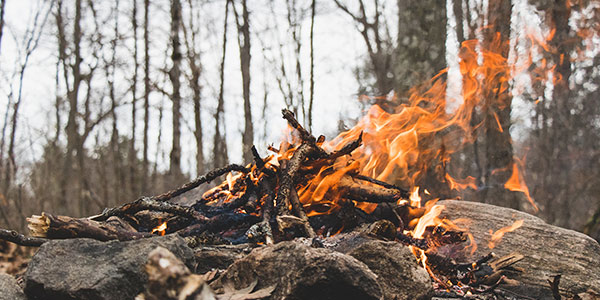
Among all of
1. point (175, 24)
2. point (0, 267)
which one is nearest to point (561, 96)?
point (175, 24)

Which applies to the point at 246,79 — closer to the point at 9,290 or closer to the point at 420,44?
the point at 420,44

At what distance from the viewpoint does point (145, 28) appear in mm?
12297

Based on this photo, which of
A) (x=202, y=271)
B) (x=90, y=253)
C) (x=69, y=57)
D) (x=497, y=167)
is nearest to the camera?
(x=90, y=253)

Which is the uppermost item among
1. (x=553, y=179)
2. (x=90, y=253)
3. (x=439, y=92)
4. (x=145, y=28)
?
(x=145, y=28)

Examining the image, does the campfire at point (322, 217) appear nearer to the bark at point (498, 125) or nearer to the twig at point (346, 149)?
the twig at point (346, 149)

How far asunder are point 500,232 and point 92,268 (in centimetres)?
333

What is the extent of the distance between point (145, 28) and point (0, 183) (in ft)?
20.3

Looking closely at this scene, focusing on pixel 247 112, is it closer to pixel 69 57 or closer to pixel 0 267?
pixel 0 267

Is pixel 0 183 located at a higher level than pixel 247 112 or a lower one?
lower

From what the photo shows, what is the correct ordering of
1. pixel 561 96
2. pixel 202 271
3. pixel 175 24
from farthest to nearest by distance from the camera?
pixel 561 96 < pixel 175 24 < pixel 202 271

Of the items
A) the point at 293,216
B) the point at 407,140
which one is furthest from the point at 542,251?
the point at 293,216

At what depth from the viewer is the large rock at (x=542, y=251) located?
326cm

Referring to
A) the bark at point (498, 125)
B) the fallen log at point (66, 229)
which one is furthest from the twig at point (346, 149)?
the bark at point (498, 125)

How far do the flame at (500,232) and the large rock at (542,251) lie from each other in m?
0.03
